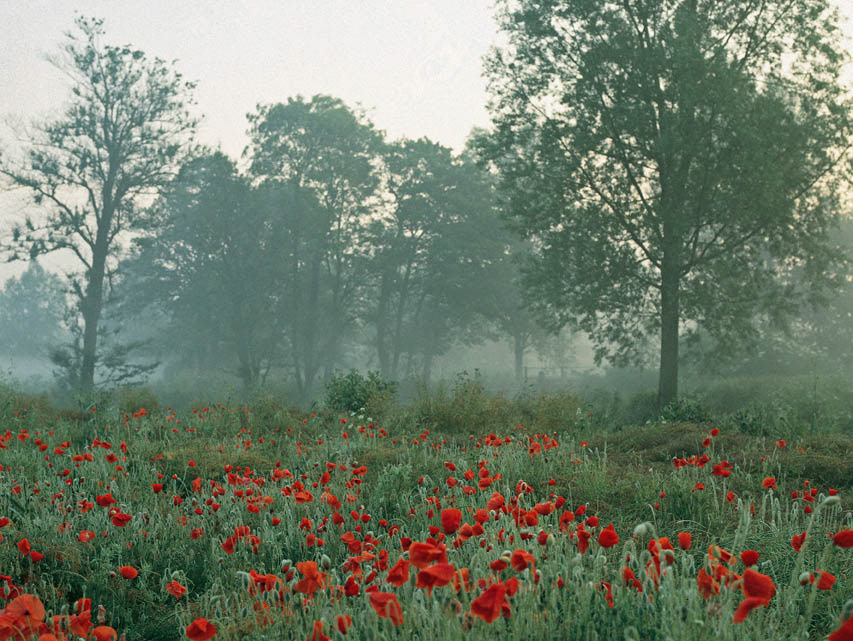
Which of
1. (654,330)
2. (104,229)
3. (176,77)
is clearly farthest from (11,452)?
(176,77)

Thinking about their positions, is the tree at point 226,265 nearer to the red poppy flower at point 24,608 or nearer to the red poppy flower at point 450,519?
the red poppy flower at point 24,608

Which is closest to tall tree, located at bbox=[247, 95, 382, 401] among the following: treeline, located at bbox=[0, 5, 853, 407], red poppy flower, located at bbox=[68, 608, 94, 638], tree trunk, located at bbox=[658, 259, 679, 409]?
treeline, located at bbox=[0, 5, 853, 407]

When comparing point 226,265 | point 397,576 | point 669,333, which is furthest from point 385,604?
point 226,265

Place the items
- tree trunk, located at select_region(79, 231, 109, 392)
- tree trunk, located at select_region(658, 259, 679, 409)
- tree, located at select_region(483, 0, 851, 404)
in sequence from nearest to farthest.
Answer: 1. tree, located at select_region(483, 0, 851, 404)
2. tree trunk, located at select_region(658, 259, 679, 409)
3. tree trunk, located at select_region(79, 231, 109, 392)

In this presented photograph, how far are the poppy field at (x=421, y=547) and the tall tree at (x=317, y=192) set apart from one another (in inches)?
907

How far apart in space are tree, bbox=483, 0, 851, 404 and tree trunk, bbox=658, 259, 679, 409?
0.03m

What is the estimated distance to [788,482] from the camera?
5.73 meters

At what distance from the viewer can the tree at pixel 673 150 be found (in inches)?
531

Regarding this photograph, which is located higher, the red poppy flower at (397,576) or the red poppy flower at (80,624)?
the red poppy flower at (397,576)

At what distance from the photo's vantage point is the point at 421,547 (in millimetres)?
1670

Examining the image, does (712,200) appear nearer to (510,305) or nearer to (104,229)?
(510,305)

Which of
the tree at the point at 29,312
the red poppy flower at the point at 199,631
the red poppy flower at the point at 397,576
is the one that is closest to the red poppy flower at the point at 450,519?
the red poppy flower at the point at 397,576

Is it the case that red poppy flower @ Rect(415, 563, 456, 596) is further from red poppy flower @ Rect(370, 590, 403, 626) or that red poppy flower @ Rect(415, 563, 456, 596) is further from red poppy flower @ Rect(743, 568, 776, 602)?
red poppy flower @ Rect(743, 568, 776, 602)

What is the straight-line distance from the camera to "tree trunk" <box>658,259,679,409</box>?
14.9 metres
